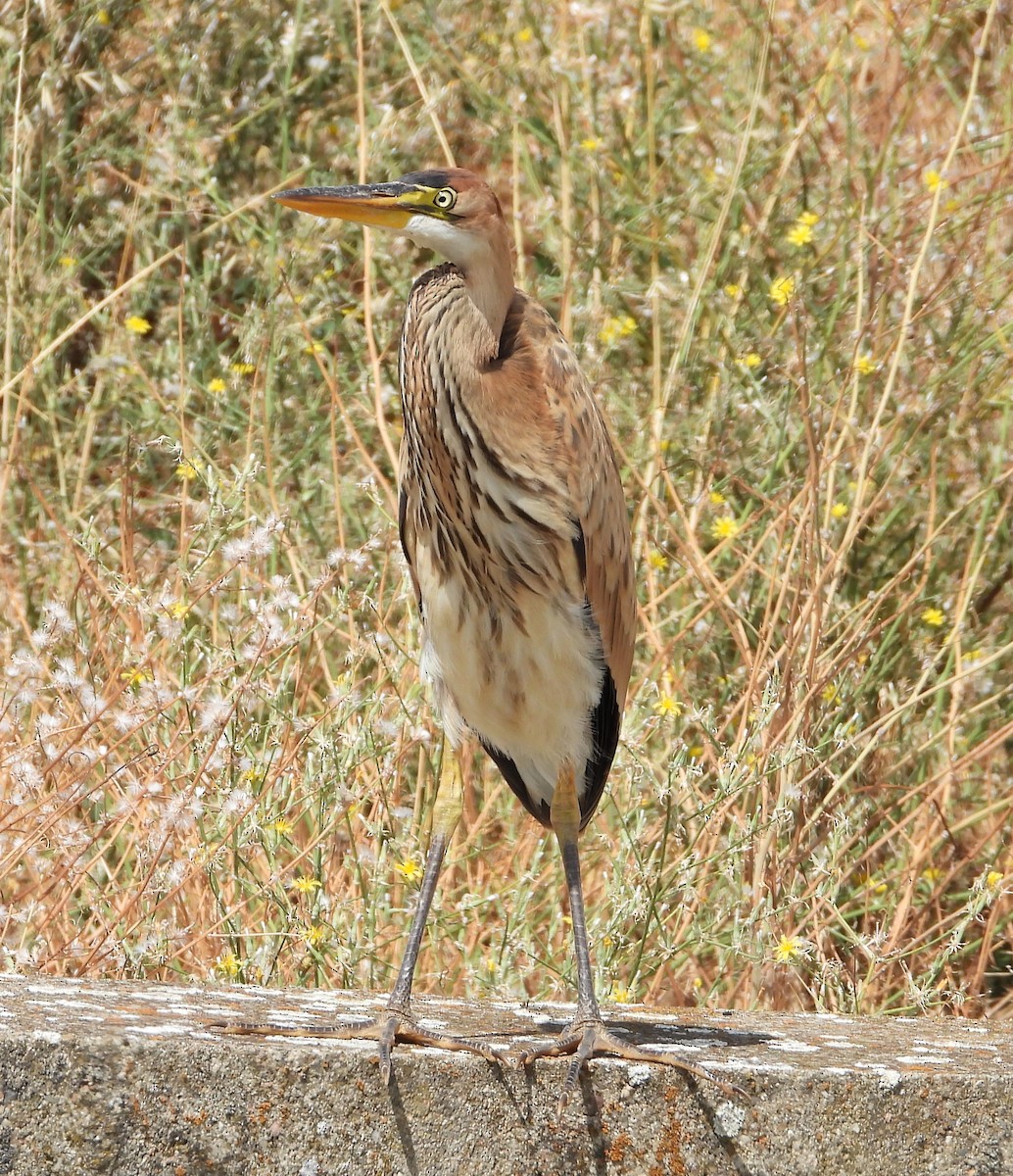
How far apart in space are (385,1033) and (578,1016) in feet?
1.63

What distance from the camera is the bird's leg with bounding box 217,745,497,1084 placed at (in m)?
2.83

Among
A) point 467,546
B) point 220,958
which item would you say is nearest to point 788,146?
point 467,546

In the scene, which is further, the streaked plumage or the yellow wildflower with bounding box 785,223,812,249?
the yellow wildflower with bounding box 785,223,812,249

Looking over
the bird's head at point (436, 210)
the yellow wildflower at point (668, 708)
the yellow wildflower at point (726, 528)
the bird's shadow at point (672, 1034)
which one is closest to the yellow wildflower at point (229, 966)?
the bird's shadow at point (672, 1034)

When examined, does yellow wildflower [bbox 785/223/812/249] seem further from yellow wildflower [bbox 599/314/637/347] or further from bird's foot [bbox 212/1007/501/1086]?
bird's foot [bbox 212/1007/501/1086]

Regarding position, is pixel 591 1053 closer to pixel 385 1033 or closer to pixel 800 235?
pixel 385 1033

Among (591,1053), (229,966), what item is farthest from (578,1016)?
(229,966)

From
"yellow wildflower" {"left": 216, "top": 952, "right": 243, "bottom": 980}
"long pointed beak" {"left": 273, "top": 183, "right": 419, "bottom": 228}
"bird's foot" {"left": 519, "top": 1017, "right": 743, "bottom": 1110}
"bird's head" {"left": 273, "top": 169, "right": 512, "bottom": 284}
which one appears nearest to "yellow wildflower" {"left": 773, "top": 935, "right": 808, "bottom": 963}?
"bird's foot" {"left": 519, "top": 1017, "right": 743, "bottom": 1110}

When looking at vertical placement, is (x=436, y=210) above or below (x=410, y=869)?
above

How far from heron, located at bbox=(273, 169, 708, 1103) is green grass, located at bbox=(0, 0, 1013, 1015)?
0.56 meters

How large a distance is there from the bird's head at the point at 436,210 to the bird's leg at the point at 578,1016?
123 centimetres

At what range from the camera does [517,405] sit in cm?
358

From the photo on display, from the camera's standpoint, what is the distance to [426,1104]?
8.92 ft

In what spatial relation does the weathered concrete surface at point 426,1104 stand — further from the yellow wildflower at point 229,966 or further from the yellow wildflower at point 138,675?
the yellow wildflower at point 138,675
